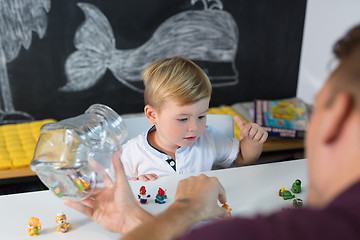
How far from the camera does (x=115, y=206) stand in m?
0.93

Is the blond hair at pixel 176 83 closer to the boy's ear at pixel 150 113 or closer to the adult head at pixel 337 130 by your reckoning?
the boy's ear at pixel 150 113

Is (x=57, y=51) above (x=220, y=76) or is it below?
above

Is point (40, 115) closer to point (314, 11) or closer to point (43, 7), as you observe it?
point (43, 7)

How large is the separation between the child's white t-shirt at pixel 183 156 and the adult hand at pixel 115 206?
0.49 m

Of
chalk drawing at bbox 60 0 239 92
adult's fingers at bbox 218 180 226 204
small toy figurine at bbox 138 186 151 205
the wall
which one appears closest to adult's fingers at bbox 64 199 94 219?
small toy figurine at bbox 138 186 151 205

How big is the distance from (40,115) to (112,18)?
83 cm

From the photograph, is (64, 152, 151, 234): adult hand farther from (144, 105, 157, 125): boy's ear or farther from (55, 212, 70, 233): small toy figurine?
(144, 105, 157, 125): boy's ear

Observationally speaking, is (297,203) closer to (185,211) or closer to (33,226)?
(185,211)

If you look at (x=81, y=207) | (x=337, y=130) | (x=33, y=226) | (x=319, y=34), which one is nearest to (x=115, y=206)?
(x=81, y=207)

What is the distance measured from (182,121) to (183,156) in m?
0.17

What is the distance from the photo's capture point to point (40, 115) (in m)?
2.68

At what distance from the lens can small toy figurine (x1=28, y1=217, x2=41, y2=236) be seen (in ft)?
2.97

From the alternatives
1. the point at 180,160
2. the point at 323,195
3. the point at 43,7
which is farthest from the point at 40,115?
the point at 323,195

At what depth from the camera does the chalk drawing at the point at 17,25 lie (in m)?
2.43
